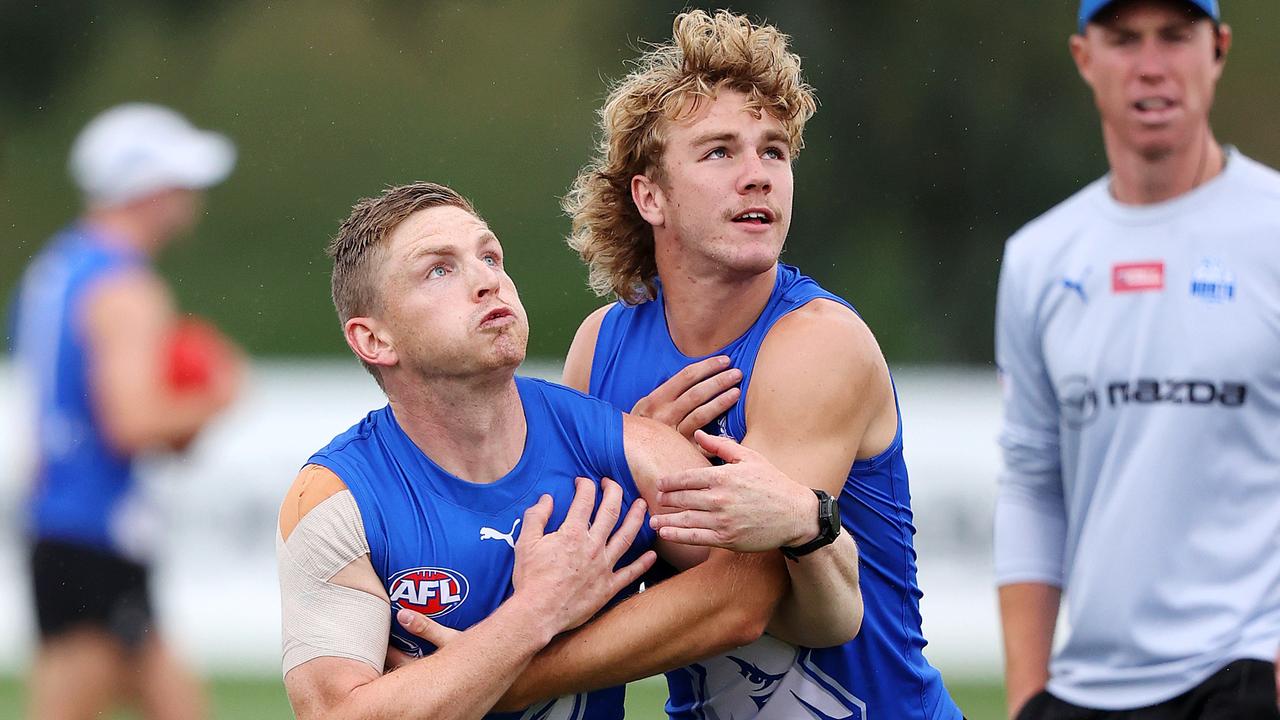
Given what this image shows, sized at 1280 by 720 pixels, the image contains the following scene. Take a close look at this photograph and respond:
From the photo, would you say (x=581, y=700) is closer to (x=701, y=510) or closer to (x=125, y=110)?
(x=701, y=510)

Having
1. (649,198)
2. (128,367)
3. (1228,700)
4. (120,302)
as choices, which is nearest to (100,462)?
(128,367)

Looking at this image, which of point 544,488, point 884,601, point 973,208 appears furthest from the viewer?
point 973,208

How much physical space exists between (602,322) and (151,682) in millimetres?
3127

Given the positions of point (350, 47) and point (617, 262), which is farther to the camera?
point (350, 47)


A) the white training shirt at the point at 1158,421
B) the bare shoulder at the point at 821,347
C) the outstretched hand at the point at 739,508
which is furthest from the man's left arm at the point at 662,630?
the white training shirt at the point at 1158,421

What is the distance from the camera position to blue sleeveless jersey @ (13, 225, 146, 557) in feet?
21.2

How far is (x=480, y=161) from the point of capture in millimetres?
13844

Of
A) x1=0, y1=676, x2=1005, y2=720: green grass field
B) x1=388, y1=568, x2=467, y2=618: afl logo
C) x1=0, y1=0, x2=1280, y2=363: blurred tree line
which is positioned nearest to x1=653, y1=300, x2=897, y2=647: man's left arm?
x1=388, y1=568, x2=467, y2=618: afl logo

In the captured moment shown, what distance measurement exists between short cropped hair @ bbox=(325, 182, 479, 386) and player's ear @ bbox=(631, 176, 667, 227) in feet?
2.05

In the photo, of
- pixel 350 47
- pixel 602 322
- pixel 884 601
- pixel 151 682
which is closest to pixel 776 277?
pixel 602 322

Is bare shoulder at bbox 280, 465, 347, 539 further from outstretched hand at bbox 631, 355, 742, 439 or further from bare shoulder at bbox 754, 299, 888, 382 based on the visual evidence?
bare shoulder at bbox 754, 299, 888, 382

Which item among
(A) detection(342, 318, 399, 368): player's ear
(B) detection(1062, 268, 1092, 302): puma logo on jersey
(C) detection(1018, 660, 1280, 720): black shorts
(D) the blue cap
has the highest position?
(D) the blue cap

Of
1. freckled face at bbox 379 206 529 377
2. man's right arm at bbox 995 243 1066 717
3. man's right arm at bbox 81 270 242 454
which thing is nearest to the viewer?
freckled face at bbox 379 206 529 377

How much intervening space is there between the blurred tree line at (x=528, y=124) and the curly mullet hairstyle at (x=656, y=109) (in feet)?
19.4
